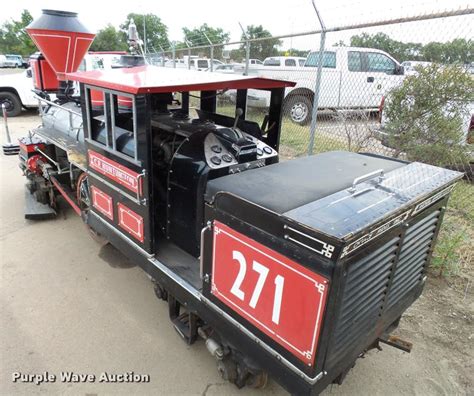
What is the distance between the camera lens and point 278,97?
123 inches

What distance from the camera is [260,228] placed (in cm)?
177

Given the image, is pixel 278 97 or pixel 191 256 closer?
pixel 191 256

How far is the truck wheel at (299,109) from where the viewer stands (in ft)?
28.4

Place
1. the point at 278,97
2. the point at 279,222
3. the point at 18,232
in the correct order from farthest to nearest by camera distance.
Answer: the point at 18,232, the point at 278,97, the point at 279,222

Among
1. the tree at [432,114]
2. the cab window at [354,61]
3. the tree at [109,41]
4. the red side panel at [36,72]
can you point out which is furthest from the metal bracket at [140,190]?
the tree at [109,41]

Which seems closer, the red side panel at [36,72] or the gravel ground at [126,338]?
the gravel ground at [126,338]

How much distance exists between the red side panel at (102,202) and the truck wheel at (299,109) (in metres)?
6.16

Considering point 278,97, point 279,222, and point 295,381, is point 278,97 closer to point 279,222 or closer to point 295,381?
point 279,222

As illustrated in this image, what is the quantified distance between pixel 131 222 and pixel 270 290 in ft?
5.08

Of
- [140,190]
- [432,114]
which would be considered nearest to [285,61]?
[432,114]

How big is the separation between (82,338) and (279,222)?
213cm

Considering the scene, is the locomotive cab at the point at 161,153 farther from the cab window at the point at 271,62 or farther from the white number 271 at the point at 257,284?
the cab window at the point at 271,62

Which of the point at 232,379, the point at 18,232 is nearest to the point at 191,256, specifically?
the point at 232,379

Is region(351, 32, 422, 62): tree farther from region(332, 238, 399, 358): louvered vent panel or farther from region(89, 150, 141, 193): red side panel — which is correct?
region(89, 150, 141, 193): red side panel
